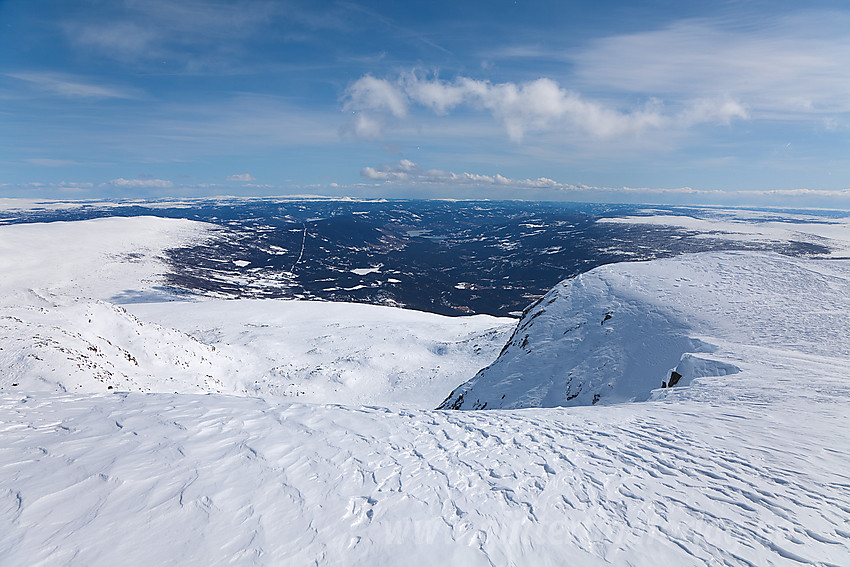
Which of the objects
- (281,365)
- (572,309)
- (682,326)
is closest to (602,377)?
(682,326)

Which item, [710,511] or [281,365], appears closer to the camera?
[710,511]

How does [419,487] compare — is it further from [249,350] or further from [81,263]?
[81,263]

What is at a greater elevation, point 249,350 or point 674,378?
point 674,378

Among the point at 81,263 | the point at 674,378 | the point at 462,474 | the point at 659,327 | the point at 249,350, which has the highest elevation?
the point at 659,327

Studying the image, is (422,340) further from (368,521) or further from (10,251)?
(10,251)

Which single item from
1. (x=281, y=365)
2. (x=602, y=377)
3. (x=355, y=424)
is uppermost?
(x=355, y=424)

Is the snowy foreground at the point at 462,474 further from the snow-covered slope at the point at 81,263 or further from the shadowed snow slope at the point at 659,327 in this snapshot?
the snow-covered slope at the point at 81,263

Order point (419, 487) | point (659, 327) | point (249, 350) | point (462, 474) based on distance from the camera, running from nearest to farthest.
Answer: point (419, 487), point (462, 474), point (659, 327), point (249, 350)

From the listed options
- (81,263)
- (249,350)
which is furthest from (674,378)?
(81,263)

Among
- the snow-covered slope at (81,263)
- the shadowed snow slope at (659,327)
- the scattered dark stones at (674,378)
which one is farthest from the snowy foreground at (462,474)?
the snow-covered slope at (81,263)
